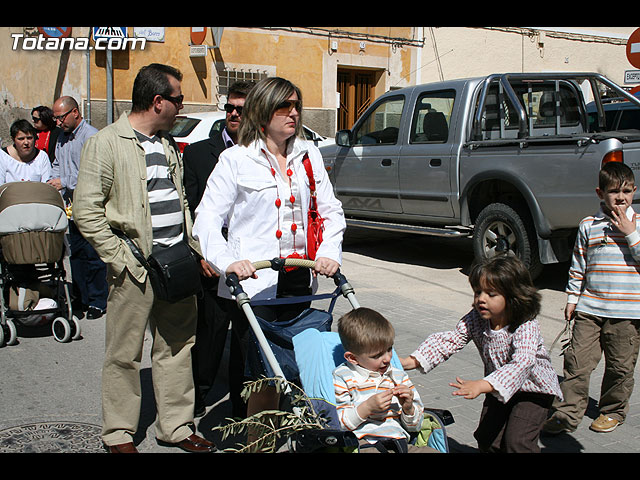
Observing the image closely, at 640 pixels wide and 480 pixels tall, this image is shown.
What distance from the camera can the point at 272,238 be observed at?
3.82 metres

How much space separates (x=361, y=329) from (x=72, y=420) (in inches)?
100

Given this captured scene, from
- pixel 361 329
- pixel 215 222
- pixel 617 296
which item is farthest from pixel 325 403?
pixel 617 296

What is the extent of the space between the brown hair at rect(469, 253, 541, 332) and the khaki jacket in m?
1.82

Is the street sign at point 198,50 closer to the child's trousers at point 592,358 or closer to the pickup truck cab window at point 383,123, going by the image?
the pickup truck cab window at point 383,123

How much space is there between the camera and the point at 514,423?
3.42 m

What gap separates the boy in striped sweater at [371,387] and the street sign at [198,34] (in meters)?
17.4

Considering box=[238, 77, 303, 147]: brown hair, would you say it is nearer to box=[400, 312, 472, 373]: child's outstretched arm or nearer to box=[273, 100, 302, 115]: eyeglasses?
box=[273, 100, 302, 115]: eyeglasses

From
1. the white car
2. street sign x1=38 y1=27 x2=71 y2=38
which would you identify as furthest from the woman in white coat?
street sign x1=38 y1=27 x2=71 y2=38

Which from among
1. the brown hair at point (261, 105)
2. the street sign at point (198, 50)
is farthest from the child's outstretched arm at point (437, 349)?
the street sign at point (198, 50)

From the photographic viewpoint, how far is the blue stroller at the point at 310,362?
9.32ft

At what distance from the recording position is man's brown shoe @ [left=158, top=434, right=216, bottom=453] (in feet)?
13.9

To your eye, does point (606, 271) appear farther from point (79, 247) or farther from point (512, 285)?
point (79, 247)

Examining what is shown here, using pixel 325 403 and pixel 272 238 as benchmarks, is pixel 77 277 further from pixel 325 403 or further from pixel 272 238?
pixel 325 403

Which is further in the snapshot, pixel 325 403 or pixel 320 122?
pixel 320 122
